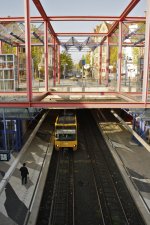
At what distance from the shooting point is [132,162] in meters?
19.2

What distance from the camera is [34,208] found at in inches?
511

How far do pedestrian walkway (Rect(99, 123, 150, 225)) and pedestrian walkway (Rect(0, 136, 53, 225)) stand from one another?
5481 mm

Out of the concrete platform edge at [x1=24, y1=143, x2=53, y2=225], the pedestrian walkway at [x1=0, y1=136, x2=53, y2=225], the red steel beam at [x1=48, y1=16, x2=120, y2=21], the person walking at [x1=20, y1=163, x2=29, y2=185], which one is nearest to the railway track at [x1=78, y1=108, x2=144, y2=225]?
the concrete platform edge at [x1=24, y1=143, x2=53, y2=225]

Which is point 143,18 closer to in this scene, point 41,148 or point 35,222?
point 41,148

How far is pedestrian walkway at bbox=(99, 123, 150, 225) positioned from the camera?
14.1 m

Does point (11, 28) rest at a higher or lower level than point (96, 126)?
higher

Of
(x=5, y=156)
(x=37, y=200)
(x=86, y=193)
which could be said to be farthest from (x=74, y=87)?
(x=5, y=156)

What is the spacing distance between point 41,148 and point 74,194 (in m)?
8.38

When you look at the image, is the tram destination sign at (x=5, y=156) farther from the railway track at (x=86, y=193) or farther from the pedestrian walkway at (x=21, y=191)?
the railway track at (x=86, y=193)

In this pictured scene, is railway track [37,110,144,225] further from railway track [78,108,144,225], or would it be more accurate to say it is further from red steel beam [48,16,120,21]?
red steel beam [48,16,120,21]

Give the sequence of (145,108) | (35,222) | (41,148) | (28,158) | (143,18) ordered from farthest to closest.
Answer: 1. (143,18)
2. (41,148)
3. (28,158)
4. (145,108)
5. (35,222)

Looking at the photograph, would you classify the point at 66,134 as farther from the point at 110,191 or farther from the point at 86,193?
the point at 110,191

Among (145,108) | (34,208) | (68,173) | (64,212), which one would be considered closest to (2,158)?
(34,208)

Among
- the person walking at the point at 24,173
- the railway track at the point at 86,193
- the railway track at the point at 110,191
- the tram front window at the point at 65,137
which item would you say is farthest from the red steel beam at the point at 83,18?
the person walking at the point at 24,173
